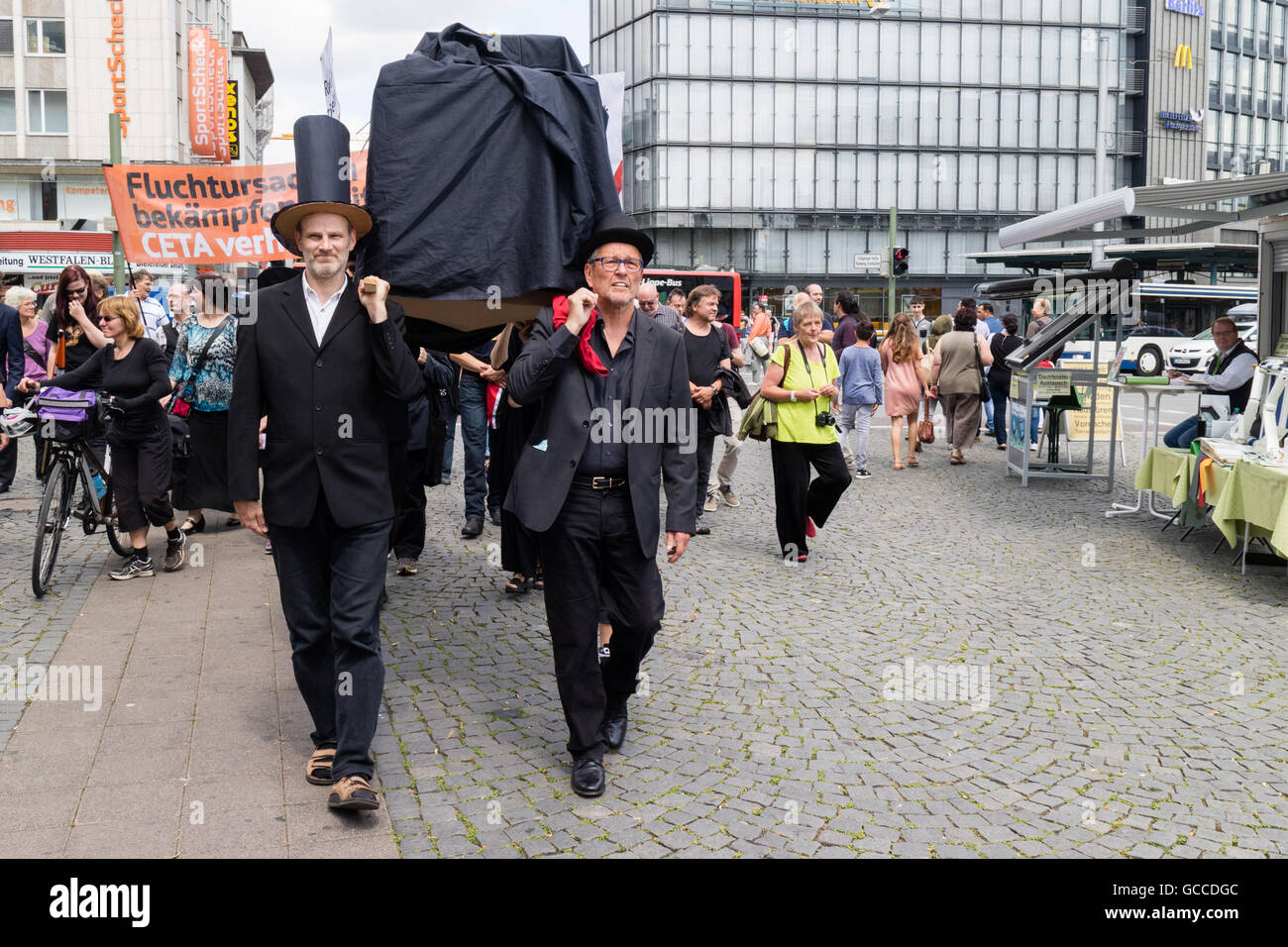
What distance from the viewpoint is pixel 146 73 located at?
1916 inches

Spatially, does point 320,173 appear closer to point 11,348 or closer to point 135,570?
point 135,570

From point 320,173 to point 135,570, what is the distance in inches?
179

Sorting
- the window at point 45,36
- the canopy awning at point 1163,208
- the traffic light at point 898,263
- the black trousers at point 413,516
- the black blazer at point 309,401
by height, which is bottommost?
the black trousers at point 413,516

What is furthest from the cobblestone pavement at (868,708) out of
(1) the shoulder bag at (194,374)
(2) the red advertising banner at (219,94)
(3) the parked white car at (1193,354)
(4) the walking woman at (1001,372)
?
(2) the red advertising banner at (219,94)

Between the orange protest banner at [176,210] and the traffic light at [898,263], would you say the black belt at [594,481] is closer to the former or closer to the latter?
the orange protest banner at [176,210]

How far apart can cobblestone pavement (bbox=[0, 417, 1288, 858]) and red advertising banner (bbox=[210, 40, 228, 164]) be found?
1546 inches

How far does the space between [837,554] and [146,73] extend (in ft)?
158

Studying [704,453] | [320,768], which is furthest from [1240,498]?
[320,768]

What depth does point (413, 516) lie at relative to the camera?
800 cm

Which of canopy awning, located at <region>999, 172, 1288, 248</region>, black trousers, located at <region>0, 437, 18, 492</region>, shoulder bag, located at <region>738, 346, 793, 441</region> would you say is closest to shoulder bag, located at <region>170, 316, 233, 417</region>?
black trousers, located at <region>0, 437, 18, 492</region>

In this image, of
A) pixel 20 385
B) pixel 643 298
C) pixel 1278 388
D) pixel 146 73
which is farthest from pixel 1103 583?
pixel 146 73

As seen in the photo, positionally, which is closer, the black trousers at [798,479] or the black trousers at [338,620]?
the black trousers at [338,620]

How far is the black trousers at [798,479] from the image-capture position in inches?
344

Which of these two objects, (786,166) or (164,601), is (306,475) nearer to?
(164,601)
